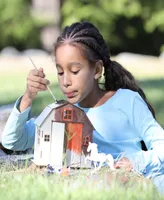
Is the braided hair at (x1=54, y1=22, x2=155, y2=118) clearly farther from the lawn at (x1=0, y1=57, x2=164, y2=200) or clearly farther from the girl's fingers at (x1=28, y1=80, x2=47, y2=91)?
the lawn at (x1=0, y1=57, x2=164, y2=200)

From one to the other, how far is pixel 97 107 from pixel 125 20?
22.3m

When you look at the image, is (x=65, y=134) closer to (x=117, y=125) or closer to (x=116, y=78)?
(x=117, y=125)

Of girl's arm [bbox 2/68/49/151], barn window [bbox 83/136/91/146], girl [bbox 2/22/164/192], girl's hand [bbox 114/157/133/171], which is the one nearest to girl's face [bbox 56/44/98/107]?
girl [bbox 2/22/164/192]

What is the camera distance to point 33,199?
3.22 m

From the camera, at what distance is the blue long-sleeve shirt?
3998 mm

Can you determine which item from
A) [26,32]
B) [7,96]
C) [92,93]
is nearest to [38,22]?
[26,32]

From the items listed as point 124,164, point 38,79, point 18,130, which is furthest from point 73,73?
point 124,164

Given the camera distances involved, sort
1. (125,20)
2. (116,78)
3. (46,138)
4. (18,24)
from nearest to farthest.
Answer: (46,138), (116,78), (18,24), (125,20)

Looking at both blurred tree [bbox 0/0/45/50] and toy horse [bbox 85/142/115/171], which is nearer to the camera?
toy horse [bbox 85/142/115/171]

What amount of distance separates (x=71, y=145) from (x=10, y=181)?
0.39 metres

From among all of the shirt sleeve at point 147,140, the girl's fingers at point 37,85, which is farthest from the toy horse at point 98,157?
the girl's fingers at point 37,85

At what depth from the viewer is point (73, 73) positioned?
12.9ft

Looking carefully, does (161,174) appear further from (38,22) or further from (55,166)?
(38,22)

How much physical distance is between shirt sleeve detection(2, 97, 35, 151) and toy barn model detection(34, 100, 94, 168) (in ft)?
0.66
